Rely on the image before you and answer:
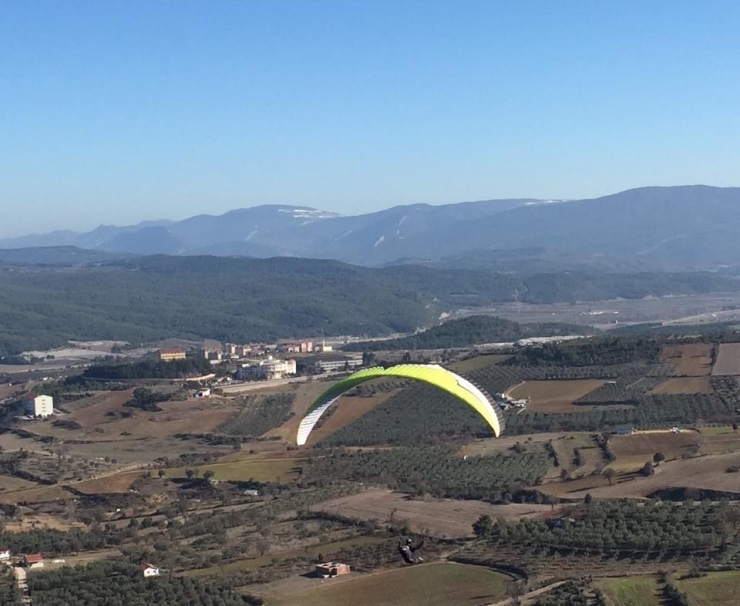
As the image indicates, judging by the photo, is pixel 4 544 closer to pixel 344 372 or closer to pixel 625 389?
pixel 625 389

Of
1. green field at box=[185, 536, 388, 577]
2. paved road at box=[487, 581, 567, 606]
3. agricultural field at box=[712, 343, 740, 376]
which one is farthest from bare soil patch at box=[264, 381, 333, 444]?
paved road at box=[487, 581, 567, 606]

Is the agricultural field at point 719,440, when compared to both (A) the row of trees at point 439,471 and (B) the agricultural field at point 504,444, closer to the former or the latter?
(A) the row of trees at point 439,471

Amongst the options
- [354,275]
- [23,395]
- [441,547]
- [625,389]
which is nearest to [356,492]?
[441,547]

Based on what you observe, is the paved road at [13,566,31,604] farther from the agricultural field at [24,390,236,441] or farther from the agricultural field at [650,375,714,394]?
the agricultural field at [650,375,714,394]

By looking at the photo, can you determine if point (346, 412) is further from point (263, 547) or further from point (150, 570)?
point (150, 570)

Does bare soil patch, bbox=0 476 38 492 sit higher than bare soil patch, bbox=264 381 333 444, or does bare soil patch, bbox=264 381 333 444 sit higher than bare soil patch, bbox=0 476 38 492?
bare soil patch, bbox=264 381 333 444

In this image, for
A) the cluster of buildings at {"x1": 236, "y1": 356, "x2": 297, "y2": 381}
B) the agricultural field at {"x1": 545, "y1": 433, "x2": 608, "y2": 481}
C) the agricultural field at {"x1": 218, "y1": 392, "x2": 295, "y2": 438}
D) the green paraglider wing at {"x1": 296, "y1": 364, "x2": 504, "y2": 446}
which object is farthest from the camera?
the cluster of buildings at {"x1": 236, "y1": 356, "x2": 297, "y2": 381}
